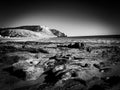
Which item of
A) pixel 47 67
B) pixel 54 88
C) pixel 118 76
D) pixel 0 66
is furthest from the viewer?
pixel 0 66

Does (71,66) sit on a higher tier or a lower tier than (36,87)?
higher

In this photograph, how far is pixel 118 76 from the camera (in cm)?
612

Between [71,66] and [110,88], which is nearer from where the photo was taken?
[110,88]

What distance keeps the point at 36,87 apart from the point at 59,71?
1846 mm

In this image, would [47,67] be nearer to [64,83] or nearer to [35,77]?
[35,77]

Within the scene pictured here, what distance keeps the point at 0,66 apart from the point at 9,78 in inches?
101

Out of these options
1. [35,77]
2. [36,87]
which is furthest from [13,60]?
[36,87]

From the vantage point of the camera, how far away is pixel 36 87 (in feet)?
19.7

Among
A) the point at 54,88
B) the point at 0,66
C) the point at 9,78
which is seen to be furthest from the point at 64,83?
the point at 0,66

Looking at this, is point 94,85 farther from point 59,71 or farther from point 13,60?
point 13,60

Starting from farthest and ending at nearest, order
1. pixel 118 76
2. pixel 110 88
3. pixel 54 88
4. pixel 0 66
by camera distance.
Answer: pixel 0 66, pixel 118 76, pixel 54 88, pixel 110 88

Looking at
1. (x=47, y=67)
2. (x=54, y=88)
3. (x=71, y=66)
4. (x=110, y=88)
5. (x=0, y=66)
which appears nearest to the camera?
(x=110, y=88)

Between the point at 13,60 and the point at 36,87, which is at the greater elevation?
the point at 13,60

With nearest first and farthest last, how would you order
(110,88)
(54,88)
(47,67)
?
(110,88), (54,88), (47,67)
